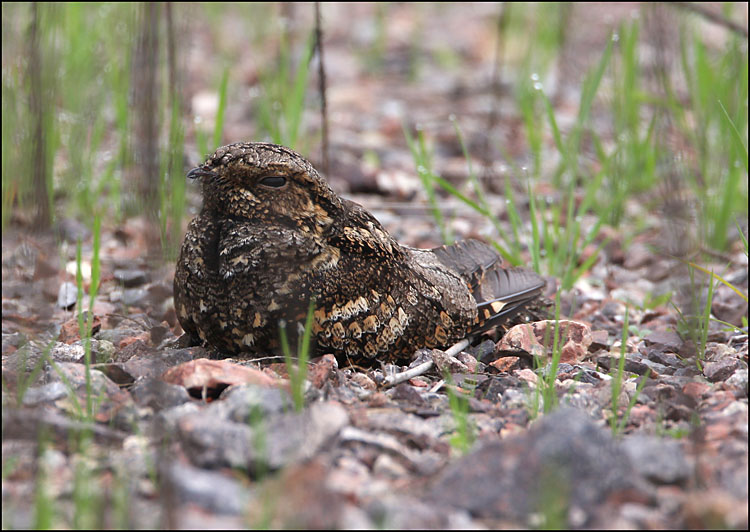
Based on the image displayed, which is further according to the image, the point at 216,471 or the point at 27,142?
the point at 27,142

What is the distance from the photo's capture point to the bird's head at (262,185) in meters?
2.62

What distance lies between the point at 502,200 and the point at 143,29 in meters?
3.60

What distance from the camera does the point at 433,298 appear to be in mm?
2955

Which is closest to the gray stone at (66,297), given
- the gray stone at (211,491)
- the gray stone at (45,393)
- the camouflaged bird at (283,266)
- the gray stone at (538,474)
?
the camouflaged bird at (283,266)

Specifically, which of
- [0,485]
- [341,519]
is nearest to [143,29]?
[0,485]

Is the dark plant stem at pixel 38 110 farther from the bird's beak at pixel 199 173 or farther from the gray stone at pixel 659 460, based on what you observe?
the gray stone at pixel 659 460

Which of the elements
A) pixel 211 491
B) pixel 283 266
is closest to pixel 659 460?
pixel 211 491

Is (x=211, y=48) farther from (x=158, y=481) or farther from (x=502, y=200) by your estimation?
(x=158, y=481)

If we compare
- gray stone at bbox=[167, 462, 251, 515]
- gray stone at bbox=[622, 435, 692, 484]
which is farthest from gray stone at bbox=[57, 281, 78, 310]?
gray stone at bbox=[622, 435, 692, 484]

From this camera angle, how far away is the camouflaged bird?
2.62 meters

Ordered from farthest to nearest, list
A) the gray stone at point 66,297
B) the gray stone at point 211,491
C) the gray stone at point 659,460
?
the gray stone at point 66,297, the gray stone at point 659,460, the gray stone at point 211,491

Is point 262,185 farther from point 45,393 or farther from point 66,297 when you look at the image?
point 66,297

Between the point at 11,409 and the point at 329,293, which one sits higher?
the point at 329,293

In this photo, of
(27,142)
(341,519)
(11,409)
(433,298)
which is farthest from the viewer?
(27,142)
